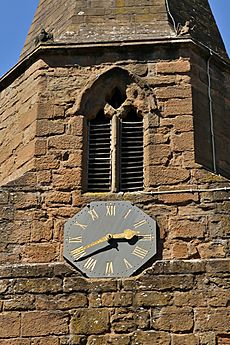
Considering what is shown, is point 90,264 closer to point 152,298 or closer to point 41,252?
point 41,252

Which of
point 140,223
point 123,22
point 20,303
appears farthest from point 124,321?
point 123,22

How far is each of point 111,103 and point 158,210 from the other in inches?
71.2

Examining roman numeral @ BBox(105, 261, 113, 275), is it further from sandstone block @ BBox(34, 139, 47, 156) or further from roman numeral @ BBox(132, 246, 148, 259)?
sandstone block @ BBox(34, 139, 47, 156)

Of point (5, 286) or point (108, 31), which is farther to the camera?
point (108, 31)

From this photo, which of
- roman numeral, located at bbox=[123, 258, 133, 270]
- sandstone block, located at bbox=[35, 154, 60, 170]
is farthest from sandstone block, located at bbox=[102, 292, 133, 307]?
sandstone block, located at bbox=[35, 154, 60, 170]

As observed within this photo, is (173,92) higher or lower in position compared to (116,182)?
higher

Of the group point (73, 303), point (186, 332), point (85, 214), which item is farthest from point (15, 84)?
point (186, 332)

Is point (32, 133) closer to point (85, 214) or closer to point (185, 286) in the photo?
point (85, 214)

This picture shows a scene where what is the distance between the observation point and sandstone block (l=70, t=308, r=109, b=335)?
9.38 m

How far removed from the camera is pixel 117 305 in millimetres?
9547

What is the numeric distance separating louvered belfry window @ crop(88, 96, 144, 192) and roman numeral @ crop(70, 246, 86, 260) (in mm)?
912

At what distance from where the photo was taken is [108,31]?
12.3 metres

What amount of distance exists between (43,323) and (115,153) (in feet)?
7.94

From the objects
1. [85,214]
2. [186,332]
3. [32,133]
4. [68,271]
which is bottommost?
[186,332]
